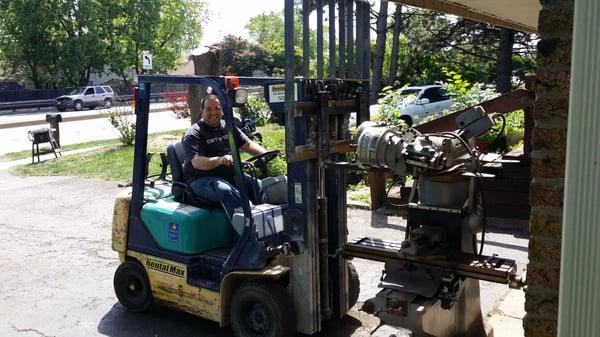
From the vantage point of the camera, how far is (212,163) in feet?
15.8

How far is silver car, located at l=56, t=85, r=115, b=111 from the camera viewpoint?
40.9 meters

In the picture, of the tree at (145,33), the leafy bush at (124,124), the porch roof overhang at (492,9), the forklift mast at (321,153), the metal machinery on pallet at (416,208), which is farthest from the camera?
the tree at (145,33)

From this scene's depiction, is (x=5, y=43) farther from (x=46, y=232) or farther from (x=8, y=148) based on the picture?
(x=46, y=232)

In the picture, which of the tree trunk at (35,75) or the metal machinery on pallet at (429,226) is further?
the tree trunk at (35,75)

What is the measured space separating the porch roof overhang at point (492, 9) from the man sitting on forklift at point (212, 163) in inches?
72.6

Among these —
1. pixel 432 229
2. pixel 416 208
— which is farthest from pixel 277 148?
pixel 432 229

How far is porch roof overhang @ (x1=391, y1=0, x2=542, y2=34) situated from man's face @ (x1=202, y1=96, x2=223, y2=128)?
1.77 m

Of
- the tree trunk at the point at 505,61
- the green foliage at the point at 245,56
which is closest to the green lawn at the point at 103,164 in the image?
the tree trunk at the point at 505,61

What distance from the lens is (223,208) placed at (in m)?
4.90

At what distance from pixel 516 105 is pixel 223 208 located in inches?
165

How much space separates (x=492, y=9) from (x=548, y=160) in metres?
3.75

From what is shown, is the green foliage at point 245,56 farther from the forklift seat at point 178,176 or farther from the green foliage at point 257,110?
the forklift seat at point 178,176

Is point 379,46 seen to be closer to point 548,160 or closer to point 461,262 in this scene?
point 461,262

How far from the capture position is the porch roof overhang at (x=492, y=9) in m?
4.70
